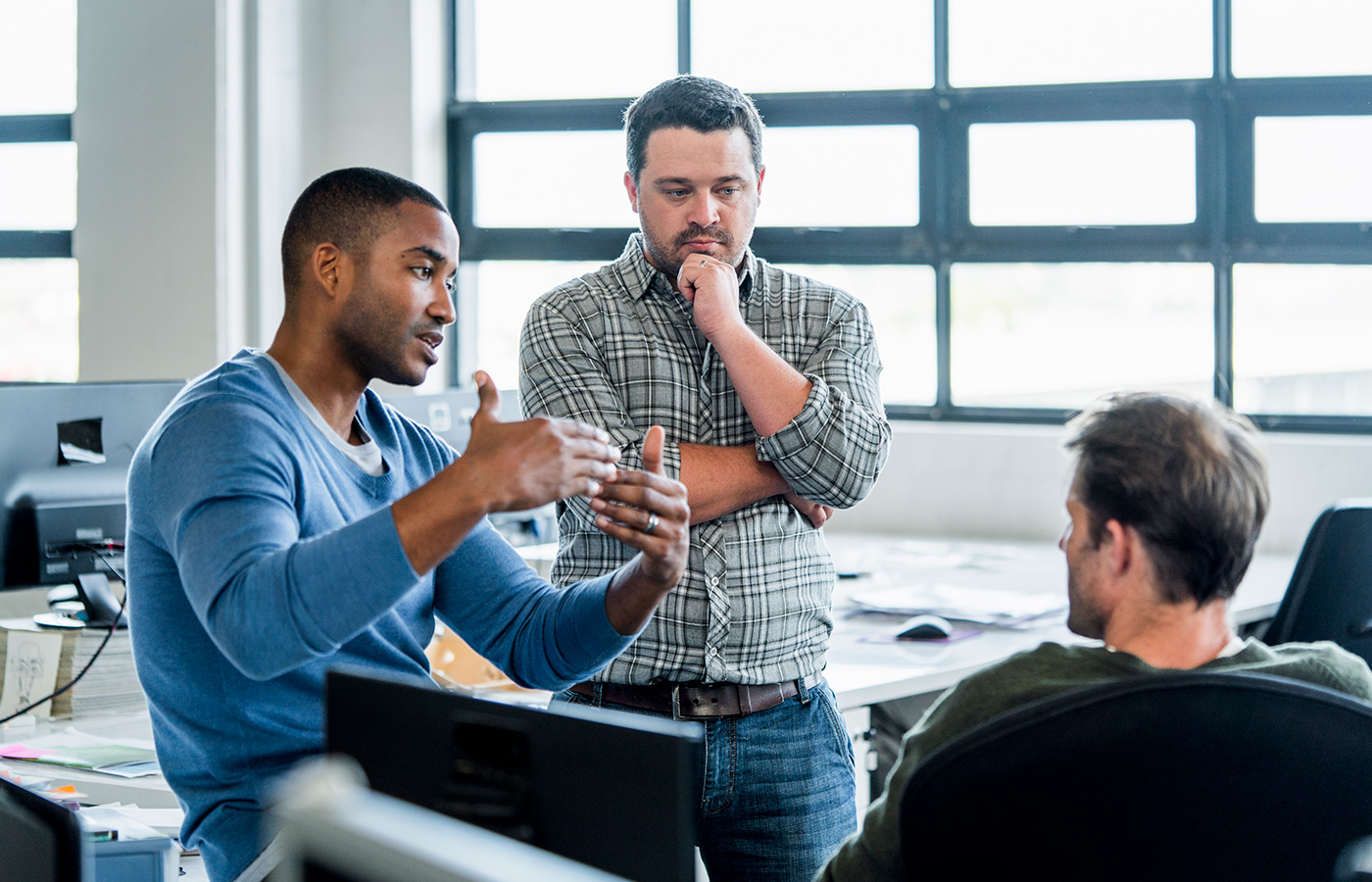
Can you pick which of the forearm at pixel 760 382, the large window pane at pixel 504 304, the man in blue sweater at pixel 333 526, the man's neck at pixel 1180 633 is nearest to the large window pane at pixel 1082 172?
the large window pane at pixel 504 304

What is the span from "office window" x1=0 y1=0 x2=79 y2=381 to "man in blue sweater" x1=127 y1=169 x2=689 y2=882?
4124 millimetres

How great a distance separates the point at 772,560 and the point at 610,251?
11.0 feet

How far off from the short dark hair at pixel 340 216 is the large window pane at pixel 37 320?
4.04 metres

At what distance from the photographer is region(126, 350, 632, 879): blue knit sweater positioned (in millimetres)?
1222

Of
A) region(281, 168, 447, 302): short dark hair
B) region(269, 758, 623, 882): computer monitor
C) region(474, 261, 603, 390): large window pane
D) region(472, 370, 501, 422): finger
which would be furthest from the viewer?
region(474, 261, 603, 390): large window pane

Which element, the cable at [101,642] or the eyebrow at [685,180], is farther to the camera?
the cable at [101,642]

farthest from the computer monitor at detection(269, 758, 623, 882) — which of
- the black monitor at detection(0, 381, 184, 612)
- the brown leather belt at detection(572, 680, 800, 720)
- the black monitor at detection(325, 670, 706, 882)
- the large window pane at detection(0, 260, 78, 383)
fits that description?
the large window pane at detection(0, 260, 78, 383)

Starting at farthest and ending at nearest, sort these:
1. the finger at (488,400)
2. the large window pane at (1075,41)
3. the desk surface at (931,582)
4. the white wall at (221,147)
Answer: the white wall at (221,147)
the large window pane at (1075,41)
the desk surface at (931,582)
the finger at (488,400)

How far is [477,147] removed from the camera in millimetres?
5141

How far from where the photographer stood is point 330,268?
4.91ft

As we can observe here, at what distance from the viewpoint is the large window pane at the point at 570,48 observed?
16.1 ft

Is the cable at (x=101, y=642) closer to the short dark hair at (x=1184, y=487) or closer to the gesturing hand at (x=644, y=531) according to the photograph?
the gesturing hand at (x=644, y=531)

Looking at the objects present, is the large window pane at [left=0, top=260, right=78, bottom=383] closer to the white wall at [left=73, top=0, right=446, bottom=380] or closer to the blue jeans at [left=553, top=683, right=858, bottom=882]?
the white wall at [left=73, top=0, right=446, bottom=380]

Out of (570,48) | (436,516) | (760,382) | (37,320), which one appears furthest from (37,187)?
(436,516)
